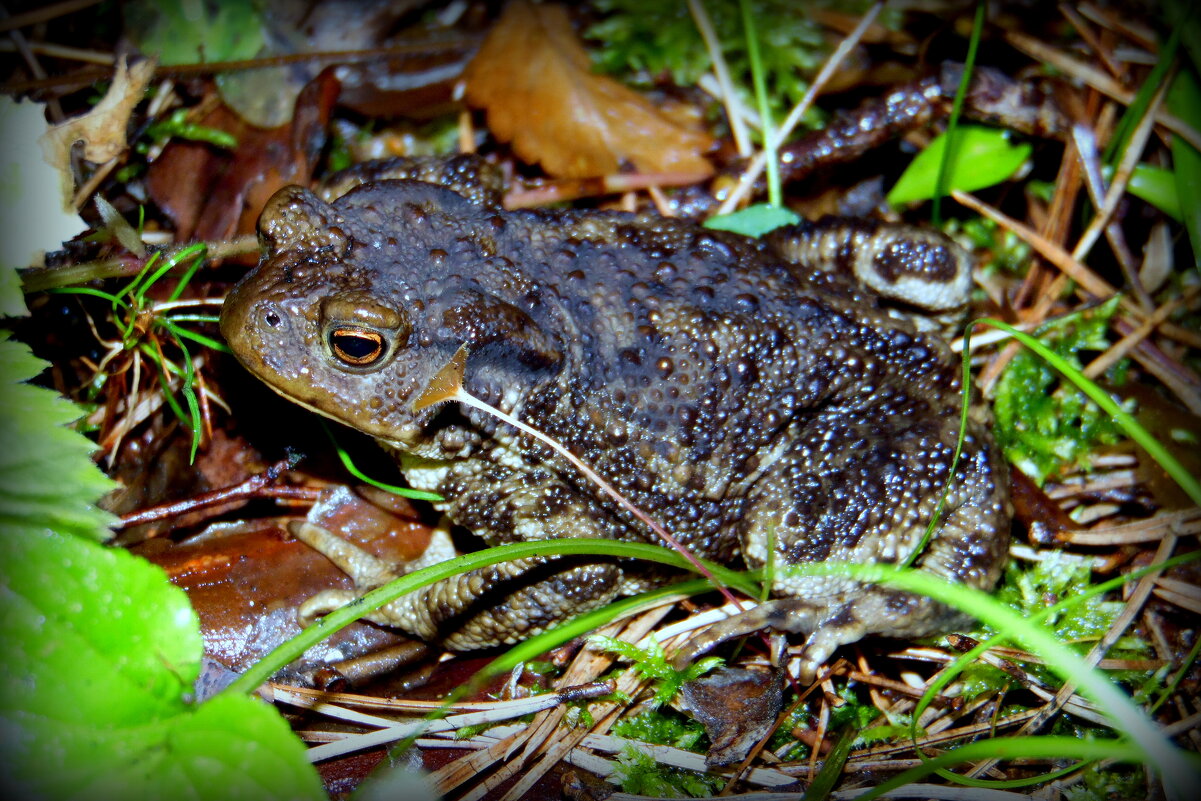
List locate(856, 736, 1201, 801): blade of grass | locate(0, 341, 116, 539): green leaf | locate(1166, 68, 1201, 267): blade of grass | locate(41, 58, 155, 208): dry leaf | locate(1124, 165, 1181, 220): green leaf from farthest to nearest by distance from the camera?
locate(1124, 165, 1181, 220): green leaf < locate(1166, 68, 1201, 267): blade of grass < locate(41, 58, 155, 208): dry leaf < locate(0, 341, 116, 539): green leaf < locate(856, 736, 1201, 801): blade of grass

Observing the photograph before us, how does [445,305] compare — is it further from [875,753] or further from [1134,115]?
[1134,115]

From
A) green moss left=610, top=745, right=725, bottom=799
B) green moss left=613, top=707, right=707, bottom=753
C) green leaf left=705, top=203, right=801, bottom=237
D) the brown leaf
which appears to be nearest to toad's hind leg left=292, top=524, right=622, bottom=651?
green moss left=613, top=707, right=707, bottom=753

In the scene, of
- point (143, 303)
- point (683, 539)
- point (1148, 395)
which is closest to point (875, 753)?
point (683, 539)

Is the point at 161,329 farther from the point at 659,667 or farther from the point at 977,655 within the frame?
the point at 977,655

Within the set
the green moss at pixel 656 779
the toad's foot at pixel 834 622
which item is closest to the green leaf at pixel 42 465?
the green moss at pixel 656 779

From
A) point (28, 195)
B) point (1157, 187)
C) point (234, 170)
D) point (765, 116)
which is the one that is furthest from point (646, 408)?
point (1157, 187)

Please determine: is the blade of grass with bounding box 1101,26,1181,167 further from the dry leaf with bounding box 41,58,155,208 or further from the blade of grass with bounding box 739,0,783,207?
the dry leaf with bounding box 41,58,155,208
